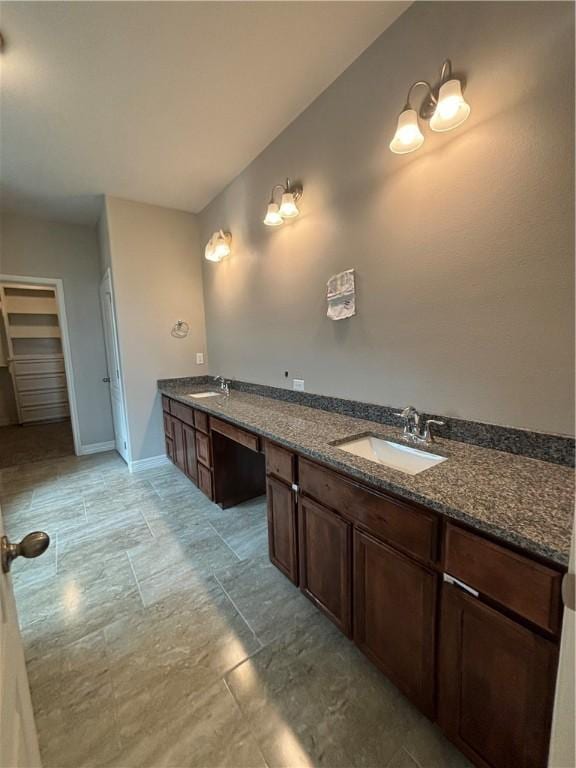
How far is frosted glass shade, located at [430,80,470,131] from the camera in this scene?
4.01ft

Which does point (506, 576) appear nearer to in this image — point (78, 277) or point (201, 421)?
point (201, 421)

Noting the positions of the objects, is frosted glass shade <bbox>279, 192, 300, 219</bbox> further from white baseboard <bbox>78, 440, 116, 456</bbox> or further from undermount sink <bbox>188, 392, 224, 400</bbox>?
white baseboard <bbox>78, 440, 116, 456</bbox>

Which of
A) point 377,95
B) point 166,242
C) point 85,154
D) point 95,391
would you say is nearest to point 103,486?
point 95,391

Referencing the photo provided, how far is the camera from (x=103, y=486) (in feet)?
10.4

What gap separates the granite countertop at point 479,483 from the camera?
0.80m

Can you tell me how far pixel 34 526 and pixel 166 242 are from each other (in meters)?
2.86

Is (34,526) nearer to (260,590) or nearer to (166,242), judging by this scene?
(260,590)

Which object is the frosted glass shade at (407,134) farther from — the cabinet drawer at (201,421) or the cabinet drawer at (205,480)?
the cabinet drawer at (205,480)

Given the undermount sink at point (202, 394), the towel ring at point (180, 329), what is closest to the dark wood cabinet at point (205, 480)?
the undermount sink at point (202, 394)

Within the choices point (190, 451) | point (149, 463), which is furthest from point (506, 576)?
point (149, 463)

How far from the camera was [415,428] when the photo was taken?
1.55 m

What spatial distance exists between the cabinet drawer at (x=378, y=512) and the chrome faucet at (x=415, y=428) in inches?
17.8

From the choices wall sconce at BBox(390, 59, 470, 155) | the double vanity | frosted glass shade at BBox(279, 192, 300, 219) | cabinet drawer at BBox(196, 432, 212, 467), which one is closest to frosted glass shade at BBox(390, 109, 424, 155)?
wall sconce at BBox(390, 59, 470, 155)

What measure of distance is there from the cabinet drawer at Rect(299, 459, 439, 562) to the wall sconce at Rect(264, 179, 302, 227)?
1631 millimetres
